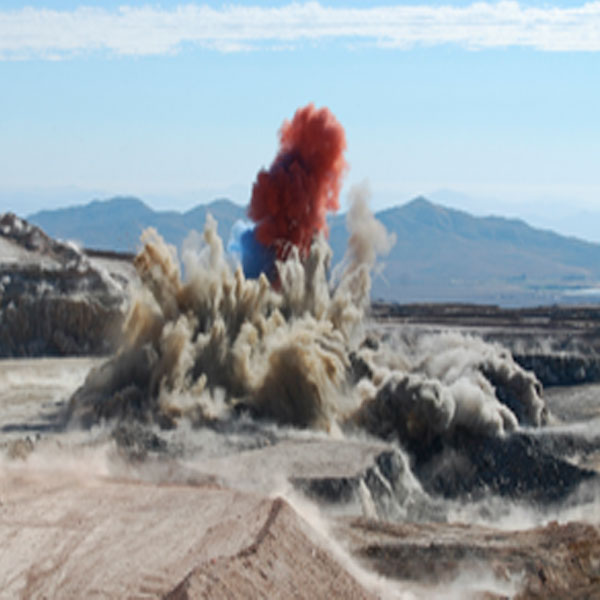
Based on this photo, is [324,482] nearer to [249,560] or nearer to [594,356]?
[249,560]

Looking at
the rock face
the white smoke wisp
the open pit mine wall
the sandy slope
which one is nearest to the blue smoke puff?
the white smoke wisp

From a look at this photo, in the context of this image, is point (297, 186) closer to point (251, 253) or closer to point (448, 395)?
point (251, 253)

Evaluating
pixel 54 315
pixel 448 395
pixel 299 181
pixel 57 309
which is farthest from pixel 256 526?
pixel 54 315

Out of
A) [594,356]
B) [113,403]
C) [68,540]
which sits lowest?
[594,356]

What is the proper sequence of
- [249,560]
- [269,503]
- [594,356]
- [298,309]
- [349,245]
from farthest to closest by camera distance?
[594,356], [349,245], [298,309], [269,503], [249,560]

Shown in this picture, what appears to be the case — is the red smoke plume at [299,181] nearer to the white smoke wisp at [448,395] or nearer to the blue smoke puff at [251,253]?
the blue smoke puff at [251,253]

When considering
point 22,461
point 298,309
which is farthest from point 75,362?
point 22,461
